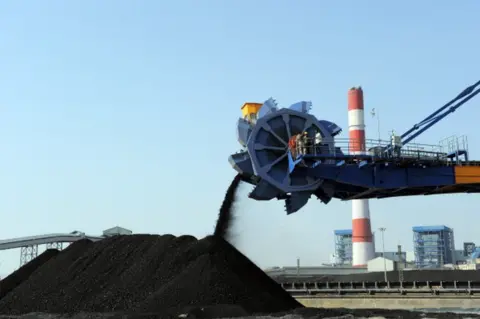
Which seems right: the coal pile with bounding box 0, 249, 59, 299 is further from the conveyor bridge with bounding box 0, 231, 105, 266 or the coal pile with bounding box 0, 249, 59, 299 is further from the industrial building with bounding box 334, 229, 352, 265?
the industrial building with bounding box 334, 229, 352, 265

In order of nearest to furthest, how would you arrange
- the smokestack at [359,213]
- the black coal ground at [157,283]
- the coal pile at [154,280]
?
the black coal ground at [157,283] < the coal pile at [154,280] < the smokestack at [359,213]

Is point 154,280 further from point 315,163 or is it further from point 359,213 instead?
point 359,213

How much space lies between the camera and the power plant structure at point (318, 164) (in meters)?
19.3

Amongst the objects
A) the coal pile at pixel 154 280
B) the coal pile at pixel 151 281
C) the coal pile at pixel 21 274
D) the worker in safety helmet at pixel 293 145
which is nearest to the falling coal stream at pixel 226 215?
the coal pile at pixel 154 280

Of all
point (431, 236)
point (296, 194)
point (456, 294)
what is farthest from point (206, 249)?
point (431, 236)

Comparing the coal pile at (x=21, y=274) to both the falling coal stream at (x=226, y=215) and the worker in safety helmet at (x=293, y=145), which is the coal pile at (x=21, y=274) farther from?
the worker in safety helmet at (x=293, y=145)

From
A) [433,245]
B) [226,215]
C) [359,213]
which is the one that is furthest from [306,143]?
[433,245]

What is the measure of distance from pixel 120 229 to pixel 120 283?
29172 mm

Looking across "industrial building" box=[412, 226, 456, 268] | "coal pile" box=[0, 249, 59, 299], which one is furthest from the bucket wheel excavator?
"industrial building" box=[412, 226, 456, 268]

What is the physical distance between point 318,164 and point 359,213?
2984 cm

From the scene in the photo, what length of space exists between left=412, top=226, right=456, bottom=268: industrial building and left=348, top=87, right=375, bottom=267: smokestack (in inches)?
1153

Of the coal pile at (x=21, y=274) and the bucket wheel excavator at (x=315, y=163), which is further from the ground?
the bucket wheel excavator at (x=315, y=163)

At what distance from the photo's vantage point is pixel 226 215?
1994cm

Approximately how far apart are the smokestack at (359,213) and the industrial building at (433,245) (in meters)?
29.3
